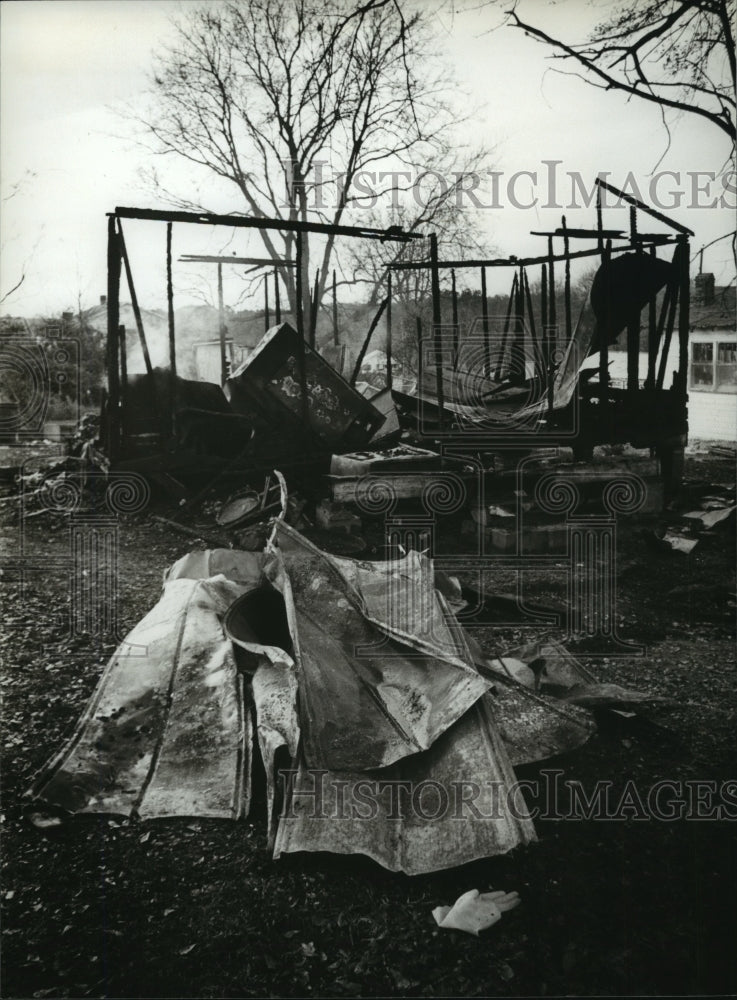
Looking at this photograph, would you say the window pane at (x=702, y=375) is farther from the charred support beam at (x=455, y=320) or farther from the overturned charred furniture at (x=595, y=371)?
the charred support beam at (x=455, y=320)

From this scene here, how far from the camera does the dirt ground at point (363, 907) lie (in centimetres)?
229

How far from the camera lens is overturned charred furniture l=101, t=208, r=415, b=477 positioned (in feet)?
28.3

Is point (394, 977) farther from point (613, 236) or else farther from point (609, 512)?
point (613, 236)

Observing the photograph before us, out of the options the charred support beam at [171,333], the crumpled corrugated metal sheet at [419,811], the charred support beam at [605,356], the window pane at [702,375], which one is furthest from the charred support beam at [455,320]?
the window pane at [702,375]

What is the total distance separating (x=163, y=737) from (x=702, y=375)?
63.0ft

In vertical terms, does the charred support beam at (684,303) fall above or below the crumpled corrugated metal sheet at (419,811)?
above

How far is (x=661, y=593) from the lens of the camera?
6.64 metres

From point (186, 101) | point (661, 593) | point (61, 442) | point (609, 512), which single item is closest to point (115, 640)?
point (661, 593)

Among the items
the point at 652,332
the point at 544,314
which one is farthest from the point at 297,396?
the point at 652,332

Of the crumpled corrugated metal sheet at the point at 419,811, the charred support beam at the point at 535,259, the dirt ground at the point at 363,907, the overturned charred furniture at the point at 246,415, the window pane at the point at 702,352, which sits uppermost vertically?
the charred support beam at the point at 535,259

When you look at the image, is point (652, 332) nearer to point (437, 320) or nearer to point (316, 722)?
point (437, 320)

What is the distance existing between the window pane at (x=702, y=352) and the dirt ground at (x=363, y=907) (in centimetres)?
1731

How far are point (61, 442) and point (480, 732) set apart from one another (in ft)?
55.0

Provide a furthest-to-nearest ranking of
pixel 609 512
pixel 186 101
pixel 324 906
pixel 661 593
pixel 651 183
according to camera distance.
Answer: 1. pixel 186 101
2. pixel 609 512
3. pixel 661 593
4. pixel 651 183
5. pixel 324 906
